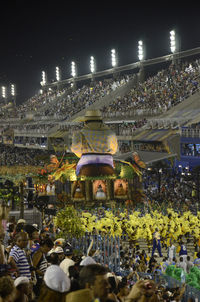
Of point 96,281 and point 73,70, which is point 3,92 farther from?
point 96,281

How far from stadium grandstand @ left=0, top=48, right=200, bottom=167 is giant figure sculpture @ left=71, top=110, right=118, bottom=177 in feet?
7.49

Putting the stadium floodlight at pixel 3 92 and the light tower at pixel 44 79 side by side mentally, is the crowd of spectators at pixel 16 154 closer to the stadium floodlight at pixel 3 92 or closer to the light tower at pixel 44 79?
the light tower at pixel 44 79

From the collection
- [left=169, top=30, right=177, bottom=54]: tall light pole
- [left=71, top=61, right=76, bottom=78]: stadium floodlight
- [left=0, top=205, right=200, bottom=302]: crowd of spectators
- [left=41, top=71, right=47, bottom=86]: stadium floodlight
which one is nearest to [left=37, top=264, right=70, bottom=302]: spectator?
[left=0, top=205, right=200, bottom=302]: crowd of spectators

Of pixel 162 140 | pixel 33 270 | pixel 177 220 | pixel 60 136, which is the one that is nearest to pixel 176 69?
pixel 60 136

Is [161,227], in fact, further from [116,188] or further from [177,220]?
[116,188]

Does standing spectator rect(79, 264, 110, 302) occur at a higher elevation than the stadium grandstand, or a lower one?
lower

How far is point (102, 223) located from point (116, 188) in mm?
7756

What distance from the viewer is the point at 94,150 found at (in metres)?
23.7

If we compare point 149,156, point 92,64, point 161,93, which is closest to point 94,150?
point 149,156

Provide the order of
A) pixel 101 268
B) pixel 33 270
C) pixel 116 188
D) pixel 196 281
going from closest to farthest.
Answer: pixel 101 268 → pixel 33 270 → pixel 196 281 → pixel 116 188

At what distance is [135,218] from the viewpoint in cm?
1759

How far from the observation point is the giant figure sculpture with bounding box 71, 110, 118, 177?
2369cm

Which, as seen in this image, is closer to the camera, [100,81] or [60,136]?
[60,136]

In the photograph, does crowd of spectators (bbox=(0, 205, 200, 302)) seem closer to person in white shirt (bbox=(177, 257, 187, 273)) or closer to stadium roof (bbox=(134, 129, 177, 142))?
person in white shirt (bbox=(177, 257, 187, 273))
